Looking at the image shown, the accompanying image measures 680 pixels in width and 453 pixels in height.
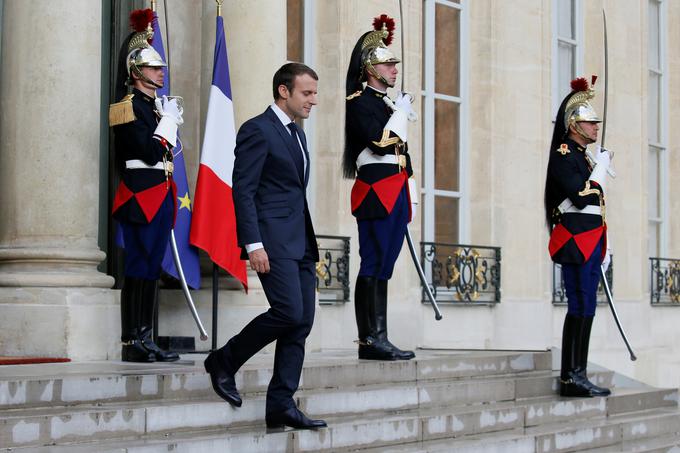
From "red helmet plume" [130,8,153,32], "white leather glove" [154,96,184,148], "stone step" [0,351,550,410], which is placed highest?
"red helmet plume" [130,8,153,32]

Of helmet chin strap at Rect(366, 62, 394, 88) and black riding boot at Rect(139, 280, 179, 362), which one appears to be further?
helmet chin strap at Rect(366, 62, 394, 88)

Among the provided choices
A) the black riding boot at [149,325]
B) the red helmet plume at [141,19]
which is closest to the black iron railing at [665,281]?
the black riding boot at [149,325]

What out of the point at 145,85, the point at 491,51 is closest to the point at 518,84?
→ the point at 491,51

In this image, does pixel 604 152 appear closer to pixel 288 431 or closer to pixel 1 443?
pixel 288 431

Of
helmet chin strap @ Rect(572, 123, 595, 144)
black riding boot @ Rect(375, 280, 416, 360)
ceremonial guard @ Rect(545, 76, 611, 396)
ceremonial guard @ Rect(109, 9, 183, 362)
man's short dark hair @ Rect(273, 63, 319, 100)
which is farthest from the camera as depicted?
helmet chin strap @ Rect(572, 123, 595, 144)

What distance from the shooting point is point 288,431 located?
6156mm

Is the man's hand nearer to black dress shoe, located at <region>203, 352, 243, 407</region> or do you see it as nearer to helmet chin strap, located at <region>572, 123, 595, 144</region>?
black dress shoe, located at <region>203, 352, 243, 407</region>

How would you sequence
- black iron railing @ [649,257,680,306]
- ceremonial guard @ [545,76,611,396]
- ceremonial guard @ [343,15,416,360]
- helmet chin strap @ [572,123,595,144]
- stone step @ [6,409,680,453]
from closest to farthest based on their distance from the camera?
stone step @ [6,409,680,453] → ceremonial guard @ [343,15,416,360] → ceremonial guard @ [545,76,611,396] → helmet chin strap @ [572,123,595,144] → black iron railing @ [649,257,680,306]

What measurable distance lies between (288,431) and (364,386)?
1323mm

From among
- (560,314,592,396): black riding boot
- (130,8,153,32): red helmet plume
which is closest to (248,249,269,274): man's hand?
(130,8,153,32): red helmet plume

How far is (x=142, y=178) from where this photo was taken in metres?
7.50

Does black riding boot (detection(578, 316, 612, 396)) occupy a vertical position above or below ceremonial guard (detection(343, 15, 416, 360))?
below

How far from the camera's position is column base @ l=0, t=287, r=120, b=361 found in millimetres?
7621

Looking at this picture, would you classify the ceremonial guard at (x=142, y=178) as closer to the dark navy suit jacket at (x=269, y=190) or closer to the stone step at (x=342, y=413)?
the stone step at (x=342, y=413)
